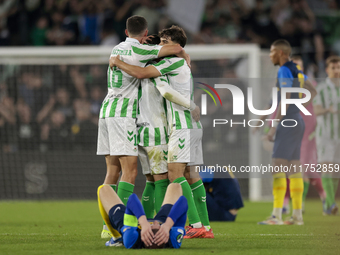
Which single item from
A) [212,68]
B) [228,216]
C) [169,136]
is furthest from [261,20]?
[169,136]

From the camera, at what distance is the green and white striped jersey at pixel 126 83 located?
14.8 ft

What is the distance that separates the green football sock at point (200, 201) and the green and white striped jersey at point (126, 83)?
3.12ft

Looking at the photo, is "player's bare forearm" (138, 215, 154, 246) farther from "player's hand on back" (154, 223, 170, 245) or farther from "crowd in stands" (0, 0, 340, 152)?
"crowd in stands" (0, 0, 340, 152)

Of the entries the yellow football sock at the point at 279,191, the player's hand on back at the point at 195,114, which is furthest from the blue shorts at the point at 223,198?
the player's hand on back at the point at 195,114

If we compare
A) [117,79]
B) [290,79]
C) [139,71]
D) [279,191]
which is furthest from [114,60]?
[279,191]

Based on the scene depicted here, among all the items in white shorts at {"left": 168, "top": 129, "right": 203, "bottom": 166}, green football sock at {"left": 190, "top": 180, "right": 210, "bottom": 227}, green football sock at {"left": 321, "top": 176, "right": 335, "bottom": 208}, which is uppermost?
white shorts at {"left": 168, "top": 129, "right": 203, "bottom": 166}

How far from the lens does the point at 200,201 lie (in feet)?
16.1

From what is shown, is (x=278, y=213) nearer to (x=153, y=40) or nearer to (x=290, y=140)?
(x=290, y=140)

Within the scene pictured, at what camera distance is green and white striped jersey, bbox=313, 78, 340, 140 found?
821 cm

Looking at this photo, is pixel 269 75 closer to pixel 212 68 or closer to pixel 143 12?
pixel 212 68

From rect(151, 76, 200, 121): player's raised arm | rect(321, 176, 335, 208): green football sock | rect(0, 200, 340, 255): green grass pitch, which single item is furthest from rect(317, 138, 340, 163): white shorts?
rect(151, 76, 200, 121): player's raised arm

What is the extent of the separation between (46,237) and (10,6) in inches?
356

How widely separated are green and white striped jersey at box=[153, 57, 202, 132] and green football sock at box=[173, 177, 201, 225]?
0.44 metres

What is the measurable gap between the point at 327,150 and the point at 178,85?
458cm
